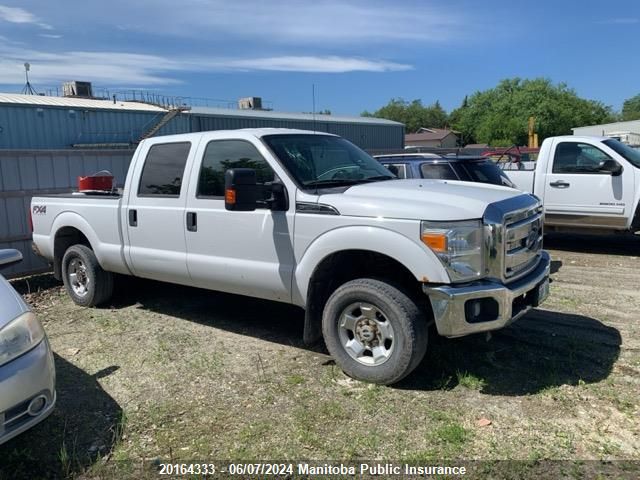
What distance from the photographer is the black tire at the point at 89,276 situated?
640 centimetres

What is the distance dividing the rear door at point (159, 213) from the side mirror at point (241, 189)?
1.08 metres

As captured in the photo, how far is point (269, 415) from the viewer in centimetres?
390

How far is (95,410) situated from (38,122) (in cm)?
2136

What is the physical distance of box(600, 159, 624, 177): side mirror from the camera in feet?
29.6

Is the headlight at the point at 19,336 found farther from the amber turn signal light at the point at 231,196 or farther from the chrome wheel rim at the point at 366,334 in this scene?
the chrome wheel rim at the point at 366,334

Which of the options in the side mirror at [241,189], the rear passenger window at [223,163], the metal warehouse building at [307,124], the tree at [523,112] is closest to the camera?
the side mirror at [241,189]

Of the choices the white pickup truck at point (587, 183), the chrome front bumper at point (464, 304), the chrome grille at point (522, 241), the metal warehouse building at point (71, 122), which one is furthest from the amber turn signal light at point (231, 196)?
the metal warehouse building at point (71, 122)

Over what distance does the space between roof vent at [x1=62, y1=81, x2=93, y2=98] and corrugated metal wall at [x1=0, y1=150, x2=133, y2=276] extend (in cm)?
2488

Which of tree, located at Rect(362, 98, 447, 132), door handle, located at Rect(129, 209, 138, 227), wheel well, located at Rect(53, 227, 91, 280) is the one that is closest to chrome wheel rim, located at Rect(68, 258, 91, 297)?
wheel well, located at Rect(53, 227, 91, 280)

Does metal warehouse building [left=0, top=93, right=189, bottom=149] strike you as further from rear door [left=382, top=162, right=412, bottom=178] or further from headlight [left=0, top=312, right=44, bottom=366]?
headlight [left=0, top=312, right=44, bottom=366]

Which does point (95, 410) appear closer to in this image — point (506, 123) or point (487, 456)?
point (487, 456)

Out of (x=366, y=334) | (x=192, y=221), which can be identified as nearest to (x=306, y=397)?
(x=366, y=334)

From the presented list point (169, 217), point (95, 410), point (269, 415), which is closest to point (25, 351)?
point (95, 410)

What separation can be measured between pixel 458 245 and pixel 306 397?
1572mm
